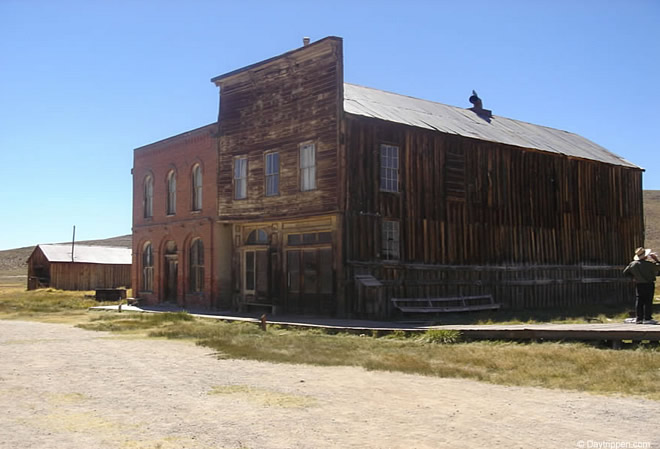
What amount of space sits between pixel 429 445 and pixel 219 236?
69.0 feet

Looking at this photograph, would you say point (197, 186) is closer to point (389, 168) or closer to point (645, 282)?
point (389, 168)

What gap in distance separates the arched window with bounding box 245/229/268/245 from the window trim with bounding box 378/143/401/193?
5026mm

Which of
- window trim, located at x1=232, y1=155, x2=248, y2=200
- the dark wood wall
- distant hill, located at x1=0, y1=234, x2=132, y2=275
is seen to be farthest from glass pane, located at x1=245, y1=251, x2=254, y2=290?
distant hill, located at x1=0, y1=234, x2=132, y2=275

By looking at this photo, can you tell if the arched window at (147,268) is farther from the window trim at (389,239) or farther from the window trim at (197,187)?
the window trim at (389,239)

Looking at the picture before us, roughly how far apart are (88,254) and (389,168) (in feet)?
132

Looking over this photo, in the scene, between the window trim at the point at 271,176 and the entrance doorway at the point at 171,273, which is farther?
the entrance doorway at the point at 171,273

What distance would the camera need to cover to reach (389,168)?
21969 mm

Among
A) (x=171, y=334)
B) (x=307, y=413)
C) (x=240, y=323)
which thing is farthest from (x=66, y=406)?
(x=240, y=323)

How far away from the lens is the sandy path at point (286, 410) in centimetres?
627

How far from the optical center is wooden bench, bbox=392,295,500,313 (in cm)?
2122

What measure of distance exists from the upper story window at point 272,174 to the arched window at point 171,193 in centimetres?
792

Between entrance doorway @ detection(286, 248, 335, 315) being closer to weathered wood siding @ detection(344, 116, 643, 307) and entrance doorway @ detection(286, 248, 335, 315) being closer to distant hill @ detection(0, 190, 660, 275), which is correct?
weathered wood siding @ detection(344, 116, 643, 307)

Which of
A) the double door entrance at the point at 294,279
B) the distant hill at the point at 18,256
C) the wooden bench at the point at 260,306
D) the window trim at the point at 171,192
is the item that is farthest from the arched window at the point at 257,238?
the distant hill at the point at 18,256

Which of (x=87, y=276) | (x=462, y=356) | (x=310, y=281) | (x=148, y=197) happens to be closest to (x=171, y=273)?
(x=148, y=197)
